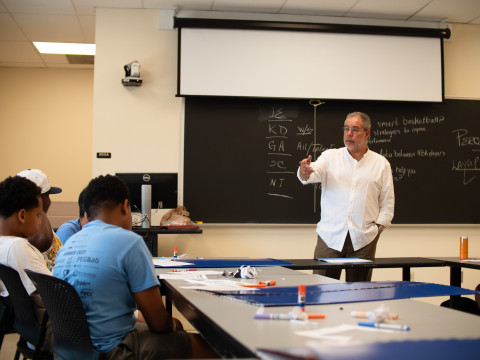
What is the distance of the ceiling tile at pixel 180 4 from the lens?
5.00 meters

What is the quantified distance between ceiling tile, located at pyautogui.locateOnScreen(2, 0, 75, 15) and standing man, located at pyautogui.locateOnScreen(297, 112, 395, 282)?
9.65 ft

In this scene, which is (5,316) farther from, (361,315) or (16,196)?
(361,315)

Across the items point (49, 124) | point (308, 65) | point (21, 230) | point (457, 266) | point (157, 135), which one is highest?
point (308, 65)

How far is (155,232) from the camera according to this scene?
4418 mm

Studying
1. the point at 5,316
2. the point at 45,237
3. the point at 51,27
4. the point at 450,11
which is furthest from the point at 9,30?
the point at 450,11

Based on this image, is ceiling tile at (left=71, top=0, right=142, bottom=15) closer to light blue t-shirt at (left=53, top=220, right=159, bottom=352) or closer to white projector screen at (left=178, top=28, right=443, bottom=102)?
white projector screen at (left=178, top=28, right=443, bottom=102)

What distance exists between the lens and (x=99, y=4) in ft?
16.5

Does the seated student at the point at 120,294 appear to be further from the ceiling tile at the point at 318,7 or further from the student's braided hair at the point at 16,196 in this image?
the ceiling tile at the point at 318,7

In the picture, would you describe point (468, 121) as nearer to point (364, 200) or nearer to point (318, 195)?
point (318, 195)

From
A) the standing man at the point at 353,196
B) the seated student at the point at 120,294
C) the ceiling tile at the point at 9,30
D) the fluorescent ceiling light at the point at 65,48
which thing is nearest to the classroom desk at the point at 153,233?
the standing man at the point at 353,196

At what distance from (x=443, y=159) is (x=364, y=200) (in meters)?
2.39

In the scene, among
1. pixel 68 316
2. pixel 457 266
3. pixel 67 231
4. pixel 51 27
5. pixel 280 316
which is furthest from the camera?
pixel 51 27

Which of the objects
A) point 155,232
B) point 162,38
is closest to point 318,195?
point 155,232

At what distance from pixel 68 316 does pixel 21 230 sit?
0.74 m
